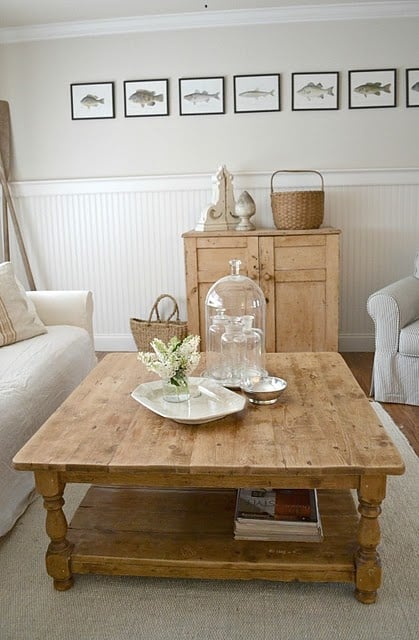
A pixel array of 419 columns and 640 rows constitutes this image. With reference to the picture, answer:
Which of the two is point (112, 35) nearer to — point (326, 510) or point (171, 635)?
point (326, 510)

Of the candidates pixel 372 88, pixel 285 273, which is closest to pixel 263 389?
pixel 285 273

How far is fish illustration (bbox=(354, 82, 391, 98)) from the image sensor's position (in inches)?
155

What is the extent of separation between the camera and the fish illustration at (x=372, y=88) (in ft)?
13.0

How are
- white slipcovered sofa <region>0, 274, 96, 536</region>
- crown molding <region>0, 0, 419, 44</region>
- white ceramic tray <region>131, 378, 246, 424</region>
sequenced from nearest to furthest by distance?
1. white ceramic tray <region>131, 378, 246, 424</region>
2. white slipcovered sofa <region>0, 274, 96, 536</region>
3. crown molding <region>0, 0, 419, 44</region>

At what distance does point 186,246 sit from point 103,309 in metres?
0.98

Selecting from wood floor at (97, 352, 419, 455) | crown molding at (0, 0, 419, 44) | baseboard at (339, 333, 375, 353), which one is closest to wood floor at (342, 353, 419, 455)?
wood floor at (97, 352, 419, 455)

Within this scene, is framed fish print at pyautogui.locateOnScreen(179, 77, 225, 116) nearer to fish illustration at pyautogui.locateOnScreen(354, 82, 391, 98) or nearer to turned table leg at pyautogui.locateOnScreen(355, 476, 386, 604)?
fish illustration at pyautogui.locateOnScreen(354, 82, 391, 98)

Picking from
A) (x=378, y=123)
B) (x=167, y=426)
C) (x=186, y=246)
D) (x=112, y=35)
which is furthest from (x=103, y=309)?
(x=167, y=426)

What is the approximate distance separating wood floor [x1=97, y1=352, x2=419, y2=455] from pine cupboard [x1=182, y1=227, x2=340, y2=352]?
0.86 ft

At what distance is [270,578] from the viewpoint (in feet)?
5.81

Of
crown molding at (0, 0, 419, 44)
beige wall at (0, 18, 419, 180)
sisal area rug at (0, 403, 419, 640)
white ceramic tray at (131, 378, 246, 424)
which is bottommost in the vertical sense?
sisal area rug at (0, 403, 419, 640)

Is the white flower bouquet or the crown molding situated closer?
the white flower bouquet

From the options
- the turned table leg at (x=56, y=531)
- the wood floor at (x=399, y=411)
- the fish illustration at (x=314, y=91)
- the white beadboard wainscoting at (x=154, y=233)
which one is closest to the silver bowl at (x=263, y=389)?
the turned table leg at (x=56, y=531)

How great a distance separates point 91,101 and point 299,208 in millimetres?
1563
